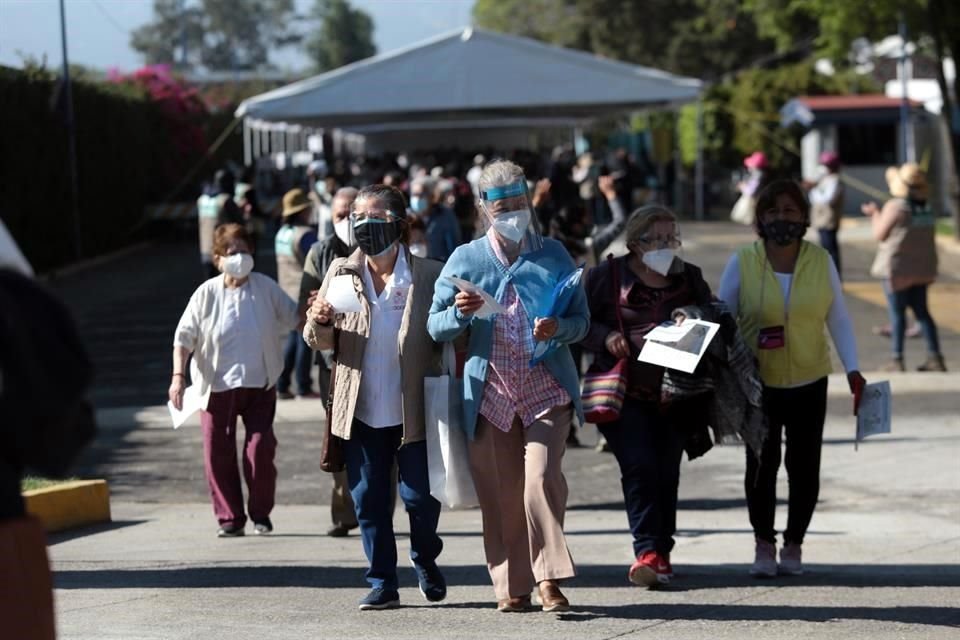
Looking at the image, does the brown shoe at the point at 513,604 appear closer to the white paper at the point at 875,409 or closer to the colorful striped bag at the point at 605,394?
the colorful striped bag at the point at 605,394

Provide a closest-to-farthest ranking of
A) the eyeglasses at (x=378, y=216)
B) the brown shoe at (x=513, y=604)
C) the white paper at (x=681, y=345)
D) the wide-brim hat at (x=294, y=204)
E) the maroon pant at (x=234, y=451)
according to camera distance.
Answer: the eyeglasses at (x=378, y=216)
the brown shoe at (x=513, y=604)
the white paper at (x=681, y=345)
the maroon pant at (x=234, y=451)
the wide-brim hat at (x=294, y=204)

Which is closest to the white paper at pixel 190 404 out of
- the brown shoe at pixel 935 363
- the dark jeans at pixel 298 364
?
the dark jeans at pixel 298 364

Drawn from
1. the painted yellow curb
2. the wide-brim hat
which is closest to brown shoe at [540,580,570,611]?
the painted yellow curb

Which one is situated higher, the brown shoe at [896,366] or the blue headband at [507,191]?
the blue headband at [507,191]

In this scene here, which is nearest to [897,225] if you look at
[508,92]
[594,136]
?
[508,92]

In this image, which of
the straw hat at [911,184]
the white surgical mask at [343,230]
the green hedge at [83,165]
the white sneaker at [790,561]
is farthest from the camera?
the green hedge at [83,165]

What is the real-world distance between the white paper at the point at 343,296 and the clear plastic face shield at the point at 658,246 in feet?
4.38

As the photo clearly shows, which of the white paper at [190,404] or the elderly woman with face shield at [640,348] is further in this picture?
the white paper at [190,404]

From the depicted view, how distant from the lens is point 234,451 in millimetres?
9578

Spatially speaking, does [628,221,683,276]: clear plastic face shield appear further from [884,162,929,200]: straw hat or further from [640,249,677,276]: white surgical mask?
[884,162,929,200]: straw hat

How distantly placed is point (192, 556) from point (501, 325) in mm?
2635

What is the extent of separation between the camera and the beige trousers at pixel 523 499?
716cm

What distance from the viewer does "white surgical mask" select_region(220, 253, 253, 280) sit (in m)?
9.24

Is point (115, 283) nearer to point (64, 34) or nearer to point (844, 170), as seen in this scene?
point (64, 34)
